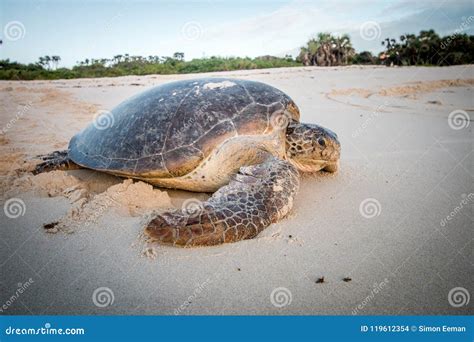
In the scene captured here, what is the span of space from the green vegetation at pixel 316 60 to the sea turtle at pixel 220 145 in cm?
1102

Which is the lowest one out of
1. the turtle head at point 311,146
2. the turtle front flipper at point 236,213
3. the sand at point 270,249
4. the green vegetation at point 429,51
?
the sand at point 270,249

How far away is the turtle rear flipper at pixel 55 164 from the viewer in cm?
273

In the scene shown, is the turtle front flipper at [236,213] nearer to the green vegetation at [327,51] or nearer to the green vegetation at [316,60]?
the green vegetation at [316,60]

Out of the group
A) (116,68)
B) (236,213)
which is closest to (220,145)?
(236,213)

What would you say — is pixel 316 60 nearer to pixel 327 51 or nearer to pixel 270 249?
pixel 327 51

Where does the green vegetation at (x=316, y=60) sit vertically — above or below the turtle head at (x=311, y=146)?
above

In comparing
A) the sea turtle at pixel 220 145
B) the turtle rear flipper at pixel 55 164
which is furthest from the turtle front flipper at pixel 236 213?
the turtle rear flipper at pixel 55 164

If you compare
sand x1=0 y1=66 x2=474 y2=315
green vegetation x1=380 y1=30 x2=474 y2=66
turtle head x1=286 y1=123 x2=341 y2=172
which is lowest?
sand x1=0 y1=66 x2=474 y2=315

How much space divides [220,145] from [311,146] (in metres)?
0.71

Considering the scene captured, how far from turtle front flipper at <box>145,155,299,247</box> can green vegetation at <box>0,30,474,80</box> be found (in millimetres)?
11626

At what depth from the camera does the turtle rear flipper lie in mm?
2731

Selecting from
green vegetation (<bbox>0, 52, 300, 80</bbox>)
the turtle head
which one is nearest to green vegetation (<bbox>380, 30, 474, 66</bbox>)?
green vegetation (<bbox>0, 52, 300, 80</bbox>)

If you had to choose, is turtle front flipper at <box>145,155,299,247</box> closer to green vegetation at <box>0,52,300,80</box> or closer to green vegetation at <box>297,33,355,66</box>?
green vegetation at <box>0,52,300,80</box>

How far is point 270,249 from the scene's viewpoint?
1.51m
